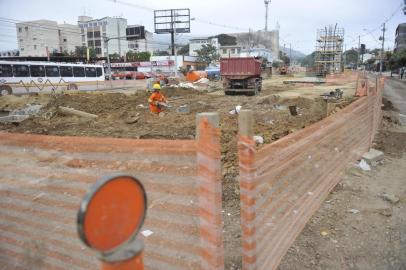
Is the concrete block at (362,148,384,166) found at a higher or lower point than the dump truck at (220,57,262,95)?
lower

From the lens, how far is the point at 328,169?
5195 millimetres

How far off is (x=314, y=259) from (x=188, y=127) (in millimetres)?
8330

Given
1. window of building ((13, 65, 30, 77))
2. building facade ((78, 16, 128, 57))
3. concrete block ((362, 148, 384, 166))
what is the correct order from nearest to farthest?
concrete block ((362, 148, 384, 166)), window of building ((13, 65, 30, 77)), building facade ((78, 16, 128, 57))

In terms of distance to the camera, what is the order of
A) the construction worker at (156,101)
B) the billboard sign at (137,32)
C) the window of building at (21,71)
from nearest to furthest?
the construction worker at (156,101) < the window of building at (21,71) < the billboard sign at (137,32)

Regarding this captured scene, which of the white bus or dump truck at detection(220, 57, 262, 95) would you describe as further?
the white bus

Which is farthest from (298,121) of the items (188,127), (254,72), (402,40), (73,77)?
(402,40)

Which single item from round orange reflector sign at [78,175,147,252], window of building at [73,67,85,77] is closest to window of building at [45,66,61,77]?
window of building at [73,67,85,77]

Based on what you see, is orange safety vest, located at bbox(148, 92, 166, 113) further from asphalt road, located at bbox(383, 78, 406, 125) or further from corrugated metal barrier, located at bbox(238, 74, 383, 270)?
asphalt road, located at bbox(383, 78, 406, 125)

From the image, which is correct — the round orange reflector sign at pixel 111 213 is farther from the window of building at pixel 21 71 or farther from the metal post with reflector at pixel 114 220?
the window of building at pixel 21 71

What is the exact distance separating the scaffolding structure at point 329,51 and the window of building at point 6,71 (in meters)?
43.9

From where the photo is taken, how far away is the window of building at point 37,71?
28803mm

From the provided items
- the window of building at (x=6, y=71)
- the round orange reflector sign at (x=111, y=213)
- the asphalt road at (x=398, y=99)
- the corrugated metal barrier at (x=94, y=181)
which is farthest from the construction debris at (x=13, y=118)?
the round orange reflector sign at (x=111, y=213)

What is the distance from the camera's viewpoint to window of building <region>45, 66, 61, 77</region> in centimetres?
3019

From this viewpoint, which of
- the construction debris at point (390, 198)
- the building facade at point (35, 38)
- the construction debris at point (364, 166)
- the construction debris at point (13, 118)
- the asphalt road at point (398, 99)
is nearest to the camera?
the construction debris at point (390, 198)
